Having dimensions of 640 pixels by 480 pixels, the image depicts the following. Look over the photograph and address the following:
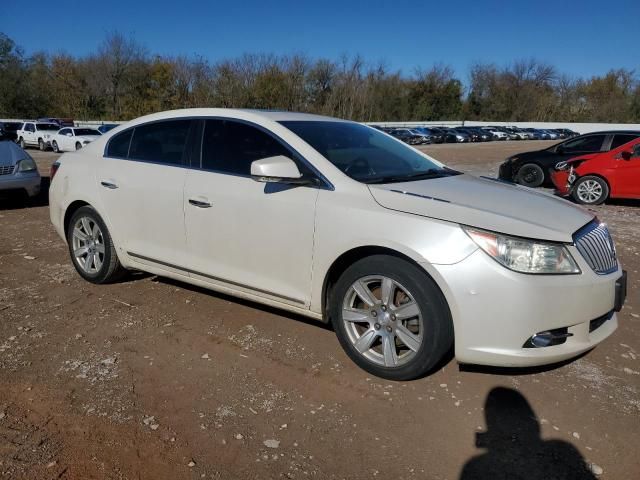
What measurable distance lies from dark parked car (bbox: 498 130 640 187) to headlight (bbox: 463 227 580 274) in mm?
10642

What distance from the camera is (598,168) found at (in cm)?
1061

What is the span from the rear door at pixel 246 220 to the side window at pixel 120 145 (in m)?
0.97

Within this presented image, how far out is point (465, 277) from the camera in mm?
2869

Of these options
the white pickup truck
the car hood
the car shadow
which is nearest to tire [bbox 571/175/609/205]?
the car hood

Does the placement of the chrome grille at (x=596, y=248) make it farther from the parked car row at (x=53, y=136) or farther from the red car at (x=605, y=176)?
the parked car row at (x=53, y=136)

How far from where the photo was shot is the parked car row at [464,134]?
4494cm

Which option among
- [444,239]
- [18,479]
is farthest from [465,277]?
[18,479]

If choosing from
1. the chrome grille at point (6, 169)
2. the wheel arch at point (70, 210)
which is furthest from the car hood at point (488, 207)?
the chrome grille at point (6, 169)

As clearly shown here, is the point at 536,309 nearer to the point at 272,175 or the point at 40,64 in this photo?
the point at 272,175

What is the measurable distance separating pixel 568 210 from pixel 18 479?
11.2 ft

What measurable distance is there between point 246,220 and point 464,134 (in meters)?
48.8

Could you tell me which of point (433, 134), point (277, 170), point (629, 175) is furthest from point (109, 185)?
point (433, 134)

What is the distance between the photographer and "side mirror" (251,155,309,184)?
3.37 metres

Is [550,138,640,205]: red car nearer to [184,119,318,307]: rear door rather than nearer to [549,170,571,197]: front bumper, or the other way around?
[549,170,571,197]: front bumper
